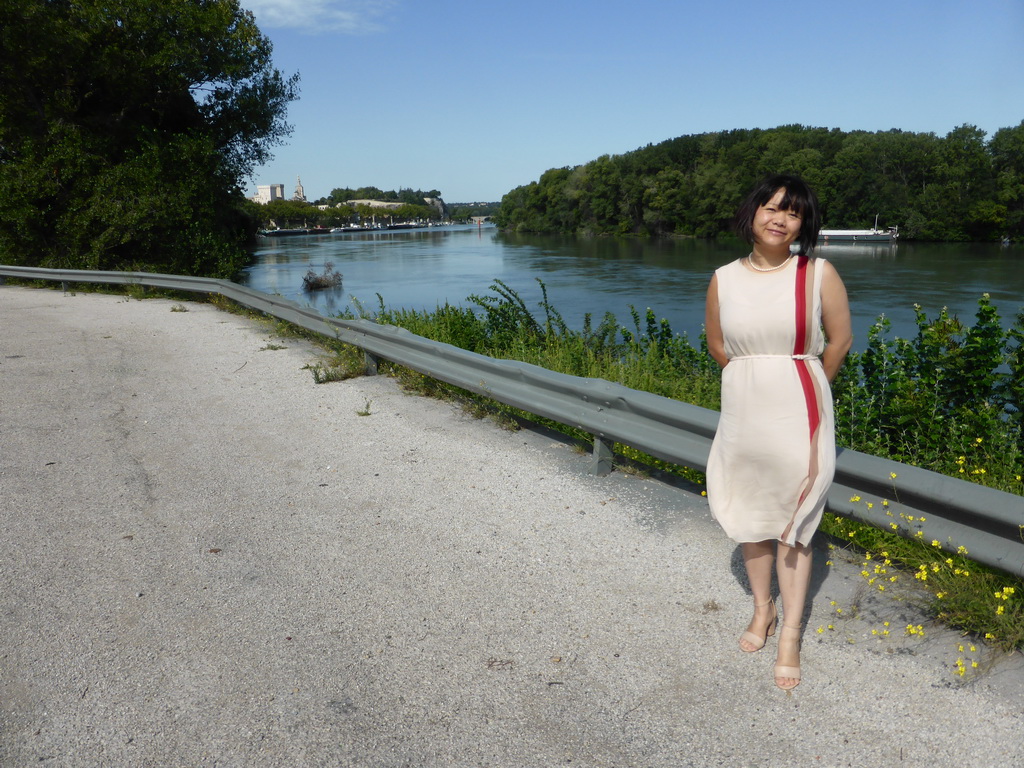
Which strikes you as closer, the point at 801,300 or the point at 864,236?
the point at 801,300

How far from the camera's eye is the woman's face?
2.61 m

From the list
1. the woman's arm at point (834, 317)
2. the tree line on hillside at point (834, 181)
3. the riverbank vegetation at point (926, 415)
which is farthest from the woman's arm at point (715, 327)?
the tree line on hillside at point (834, 181)

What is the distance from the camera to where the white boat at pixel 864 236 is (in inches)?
2704

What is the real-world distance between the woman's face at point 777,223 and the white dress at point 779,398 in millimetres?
87

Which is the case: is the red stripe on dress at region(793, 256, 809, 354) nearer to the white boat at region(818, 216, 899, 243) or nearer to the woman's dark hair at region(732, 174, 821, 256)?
the woman's dark hair at region(732, 174, 821, 256)

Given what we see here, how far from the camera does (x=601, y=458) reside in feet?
14.6

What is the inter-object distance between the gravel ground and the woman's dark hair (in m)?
1.41

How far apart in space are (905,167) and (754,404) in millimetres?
84786

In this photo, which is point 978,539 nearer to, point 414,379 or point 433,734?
point 433,734

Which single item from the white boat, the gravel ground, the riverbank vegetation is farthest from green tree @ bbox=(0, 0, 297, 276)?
the white boat

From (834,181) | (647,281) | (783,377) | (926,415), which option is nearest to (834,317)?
(783,377)

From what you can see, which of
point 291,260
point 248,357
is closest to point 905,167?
point 291,260

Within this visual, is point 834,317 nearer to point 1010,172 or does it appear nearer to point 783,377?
point 783,377

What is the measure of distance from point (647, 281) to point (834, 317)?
33.4 metres
